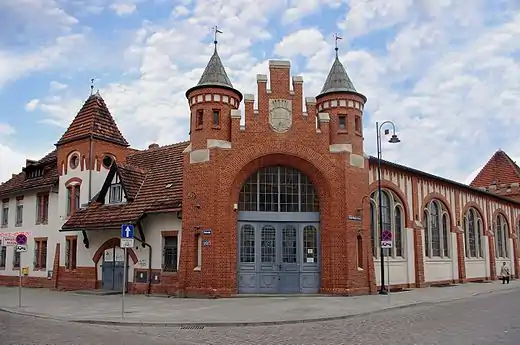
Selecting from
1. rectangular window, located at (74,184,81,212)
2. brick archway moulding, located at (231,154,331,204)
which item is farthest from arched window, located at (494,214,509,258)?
rectangular window, located at (74,184,81,212)

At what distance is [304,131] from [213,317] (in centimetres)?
1029

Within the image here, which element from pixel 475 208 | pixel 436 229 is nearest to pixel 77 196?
pixel 436 229

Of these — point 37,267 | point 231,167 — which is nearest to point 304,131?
point 231,167

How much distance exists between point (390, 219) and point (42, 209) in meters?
20.4

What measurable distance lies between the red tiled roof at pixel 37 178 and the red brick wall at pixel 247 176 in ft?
41.7

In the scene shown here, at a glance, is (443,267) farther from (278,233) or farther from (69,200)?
(69,200)

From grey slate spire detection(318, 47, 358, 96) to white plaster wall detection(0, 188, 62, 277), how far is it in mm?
16837

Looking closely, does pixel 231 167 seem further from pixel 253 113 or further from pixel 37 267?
pixel 37 267

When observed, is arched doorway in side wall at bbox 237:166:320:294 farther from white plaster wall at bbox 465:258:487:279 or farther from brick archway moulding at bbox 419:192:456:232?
white plaster wall at bbox 465:258:487:279

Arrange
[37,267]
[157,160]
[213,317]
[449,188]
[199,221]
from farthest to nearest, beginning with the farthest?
[449,188] → [37,267] → [157,160] → [199,221] → [213,317]

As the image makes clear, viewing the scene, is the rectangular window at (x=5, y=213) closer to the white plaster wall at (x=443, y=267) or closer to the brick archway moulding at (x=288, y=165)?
the brick archway moulding at (x=288, y=165)

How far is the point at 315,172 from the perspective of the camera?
933 inches

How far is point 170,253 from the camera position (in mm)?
24266

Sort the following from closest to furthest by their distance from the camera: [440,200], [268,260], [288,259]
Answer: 1. [268,260]
2. [288,259]
3. [440,200]
